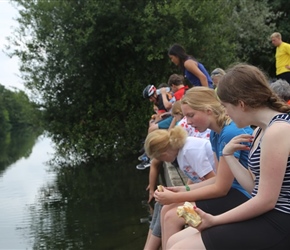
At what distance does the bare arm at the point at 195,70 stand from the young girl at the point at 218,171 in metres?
3.94

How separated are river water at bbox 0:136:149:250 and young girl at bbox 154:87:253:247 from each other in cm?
334

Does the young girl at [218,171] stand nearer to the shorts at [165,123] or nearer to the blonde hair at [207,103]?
the blonde hair at [207,103]

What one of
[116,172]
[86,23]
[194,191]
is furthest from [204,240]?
[86,23]

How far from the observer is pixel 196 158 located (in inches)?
173

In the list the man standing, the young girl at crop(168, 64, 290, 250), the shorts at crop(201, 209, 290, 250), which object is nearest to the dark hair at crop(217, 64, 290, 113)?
the young girl at crop(168, 64, 290, 250)

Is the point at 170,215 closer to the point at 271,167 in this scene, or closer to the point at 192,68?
the point at 271,167

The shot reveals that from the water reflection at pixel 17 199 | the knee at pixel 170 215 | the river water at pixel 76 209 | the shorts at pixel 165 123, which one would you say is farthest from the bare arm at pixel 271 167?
the water reflection at pixel 17 199

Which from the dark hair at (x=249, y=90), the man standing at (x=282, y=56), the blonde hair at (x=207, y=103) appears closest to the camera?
the dark hair at (x=249, y=90)

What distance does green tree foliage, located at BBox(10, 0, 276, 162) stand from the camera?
15.4 m

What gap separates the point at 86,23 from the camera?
51.3 feet

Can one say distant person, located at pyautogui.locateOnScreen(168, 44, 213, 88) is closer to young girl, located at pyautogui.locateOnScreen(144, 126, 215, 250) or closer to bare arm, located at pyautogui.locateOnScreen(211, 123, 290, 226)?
young girl, located at pyautogui.locateOnScreen(144, 126, 215, 250)

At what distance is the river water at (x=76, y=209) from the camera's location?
27.1 feet

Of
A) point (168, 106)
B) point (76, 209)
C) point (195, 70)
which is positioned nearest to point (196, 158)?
point (195, 70)

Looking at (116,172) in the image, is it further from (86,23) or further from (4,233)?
(4,233)
